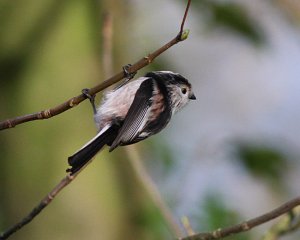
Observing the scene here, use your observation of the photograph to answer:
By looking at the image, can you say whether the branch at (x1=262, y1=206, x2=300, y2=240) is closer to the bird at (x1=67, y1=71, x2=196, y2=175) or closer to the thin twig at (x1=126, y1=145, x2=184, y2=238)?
the thin twig at (x1=126, y1=145, x2=184, y2=238)

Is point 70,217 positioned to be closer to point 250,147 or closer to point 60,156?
point 60,156

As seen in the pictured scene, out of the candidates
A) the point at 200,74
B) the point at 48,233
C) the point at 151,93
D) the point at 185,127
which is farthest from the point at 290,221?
the point at 200,74

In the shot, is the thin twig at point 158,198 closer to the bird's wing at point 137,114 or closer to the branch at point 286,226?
the branch at point 286,226

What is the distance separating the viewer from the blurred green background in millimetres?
4316

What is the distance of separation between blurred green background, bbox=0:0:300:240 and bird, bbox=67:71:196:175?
157 cm

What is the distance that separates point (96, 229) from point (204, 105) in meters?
2.98

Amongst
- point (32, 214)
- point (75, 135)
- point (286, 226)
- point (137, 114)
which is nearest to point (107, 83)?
point (32, 214)

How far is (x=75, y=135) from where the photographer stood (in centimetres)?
446

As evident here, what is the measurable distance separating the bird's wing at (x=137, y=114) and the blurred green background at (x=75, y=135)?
1684 millimetres

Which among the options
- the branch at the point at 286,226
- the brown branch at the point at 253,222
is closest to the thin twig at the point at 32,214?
the brown branch at the point at 253,222

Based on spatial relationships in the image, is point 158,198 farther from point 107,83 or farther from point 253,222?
point 107,83

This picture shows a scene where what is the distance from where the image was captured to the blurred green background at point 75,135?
4.32m

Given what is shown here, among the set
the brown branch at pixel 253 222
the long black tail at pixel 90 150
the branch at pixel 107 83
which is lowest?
the brown branch at pixel 253 222

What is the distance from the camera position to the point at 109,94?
8.32ft
